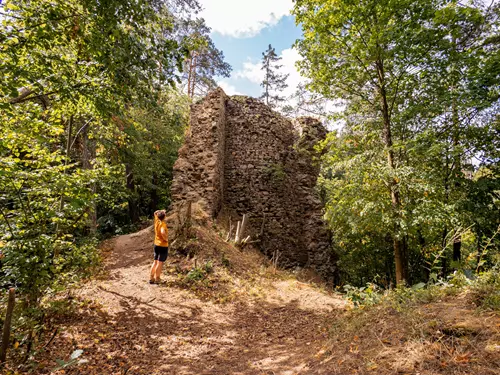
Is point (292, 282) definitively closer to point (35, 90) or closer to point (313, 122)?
point (35, 90)

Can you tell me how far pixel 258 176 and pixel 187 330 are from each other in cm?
836

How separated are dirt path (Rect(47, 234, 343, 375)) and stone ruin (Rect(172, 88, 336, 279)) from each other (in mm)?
4646

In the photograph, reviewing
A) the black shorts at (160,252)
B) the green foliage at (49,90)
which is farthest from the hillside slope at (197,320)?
the green foliage at (49,90)

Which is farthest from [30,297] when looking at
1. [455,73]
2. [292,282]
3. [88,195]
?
[455,73]

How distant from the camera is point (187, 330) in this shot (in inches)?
183

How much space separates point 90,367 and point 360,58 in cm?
749

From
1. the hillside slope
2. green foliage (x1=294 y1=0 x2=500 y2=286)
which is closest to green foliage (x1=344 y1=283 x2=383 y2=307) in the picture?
the hillside slope

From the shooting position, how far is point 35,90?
382 cm

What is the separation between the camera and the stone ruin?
1108 centimetres

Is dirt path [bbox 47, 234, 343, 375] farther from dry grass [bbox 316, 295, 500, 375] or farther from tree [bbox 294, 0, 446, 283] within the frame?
tree [bbox 294, 0, 446, 283]

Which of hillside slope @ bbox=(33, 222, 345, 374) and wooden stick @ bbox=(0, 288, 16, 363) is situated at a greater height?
wooden stick @ bbox=(0, 288, 16, 363)

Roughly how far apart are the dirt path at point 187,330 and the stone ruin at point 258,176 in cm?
465

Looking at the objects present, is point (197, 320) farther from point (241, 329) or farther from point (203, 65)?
point (203, 65)

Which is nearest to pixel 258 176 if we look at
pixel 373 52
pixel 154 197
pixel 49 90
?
pixel 154 197
